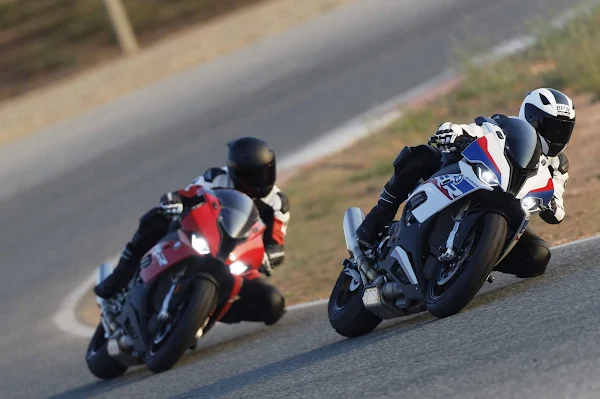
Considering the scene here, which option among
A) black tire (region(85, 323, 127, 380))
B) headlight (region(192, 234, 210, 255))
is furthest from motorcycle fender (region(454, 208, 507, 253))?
Result: black tire (region(85, 323, 127, 380))

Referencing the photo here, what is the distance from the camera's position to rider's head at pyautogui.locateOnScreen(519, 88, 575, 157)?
6695 millimetres

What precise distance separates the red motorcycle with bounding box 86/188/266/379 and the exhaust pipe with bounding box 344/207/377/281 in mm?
919

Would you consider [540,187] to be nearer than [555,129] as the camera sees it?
Yes

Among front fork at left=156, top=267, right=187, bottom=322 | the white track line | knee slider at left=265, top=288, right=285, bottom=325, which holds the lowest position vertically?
the white track line

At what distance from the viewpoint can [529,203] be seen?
6.41 metres

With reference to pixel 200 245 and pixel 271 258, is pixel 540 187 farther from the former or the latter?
pixel 271 258

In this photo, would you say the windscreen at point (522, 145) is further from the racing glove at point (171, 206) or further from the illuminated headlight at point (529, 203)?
the racing glove at point (171, 206)

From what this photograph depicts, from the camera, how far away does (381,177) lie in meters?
13.7

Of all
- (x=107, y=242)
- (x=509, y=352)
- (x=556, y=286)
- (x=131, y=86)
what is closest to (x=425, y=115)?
(x=107, y=242)

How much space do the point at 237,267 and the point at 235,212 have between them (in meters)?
0.37

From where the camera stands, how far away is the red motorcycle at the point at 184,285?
737 cm

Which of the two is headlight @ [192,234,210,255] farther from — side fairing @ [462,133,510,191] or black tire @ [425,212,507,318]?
side fairing @ [462,133,510,191]

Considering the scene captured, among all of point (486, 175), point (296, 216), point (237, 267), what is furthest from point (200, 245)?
point (296, 216)

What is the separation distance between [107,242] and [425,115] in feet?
14.8
